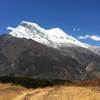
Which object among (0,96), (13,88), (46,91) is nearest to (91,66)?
(13,88)

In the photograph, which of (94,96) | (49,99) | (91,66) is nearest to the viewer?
(94,96)

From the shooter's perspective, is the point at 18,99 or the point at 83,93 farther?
the point at 18,99

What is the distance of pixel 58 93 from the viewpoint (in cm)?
2794

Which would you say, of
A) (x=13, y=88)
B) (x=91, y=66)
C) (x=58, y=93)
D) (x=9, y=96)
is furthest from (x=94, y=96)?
(x=91, y=66)

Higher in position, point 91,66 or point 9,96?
point 91,66

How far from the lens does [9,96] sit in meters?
35.6

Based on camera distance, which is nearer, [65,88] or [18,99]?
[65,88]

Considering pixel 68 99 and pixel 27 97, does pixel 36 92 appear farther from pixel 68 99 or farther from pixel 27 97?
pixel 68 99

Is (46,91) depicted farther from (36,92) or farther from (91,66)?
(91,66)

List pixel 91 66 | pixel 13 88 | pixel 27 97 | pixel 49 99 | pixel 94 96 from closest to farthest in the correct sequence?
pixel 94 96, pixel 49 99, pixel 27 97, pixel 13 88, pixel 91 66

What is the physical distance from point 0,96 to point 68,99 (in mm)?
11397

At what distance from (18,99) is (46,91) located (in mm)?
3232

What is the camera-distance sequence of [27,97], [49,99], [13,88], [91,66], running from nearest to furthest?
[49,99], [27,97], [13,88], [91,66]

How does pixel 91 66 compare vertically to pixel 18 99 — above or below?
above
